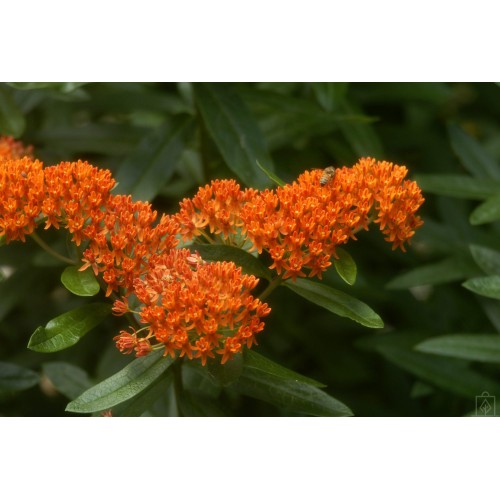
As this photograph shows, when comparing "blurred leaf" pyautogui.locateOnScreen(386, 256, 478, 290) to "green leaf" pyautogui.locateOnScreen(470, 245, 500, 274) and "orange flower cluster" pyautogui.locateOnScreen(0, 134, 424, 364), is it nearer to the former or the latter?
"green leaf" pyautogui.locateOnScreen(470, 245, 500, 274)

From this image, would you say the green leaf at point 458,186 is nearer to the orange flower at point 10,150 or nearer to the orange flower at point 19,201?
the orange flower at point 10,150

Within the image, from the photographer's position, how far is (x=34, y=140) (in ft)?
7.93

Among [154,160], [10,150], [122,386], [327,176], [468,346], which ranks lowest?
[122,386]

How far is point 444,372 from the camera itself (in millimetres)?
2201

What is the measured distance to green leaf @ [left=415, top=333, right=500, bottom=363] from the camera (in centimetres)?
194

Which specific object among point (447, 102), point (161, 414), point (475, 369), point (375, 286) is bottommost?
point (161, 414)

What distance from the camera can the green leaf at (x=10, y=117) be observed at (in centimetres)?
203

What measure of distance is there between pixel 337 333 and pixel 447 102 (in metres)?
1.07

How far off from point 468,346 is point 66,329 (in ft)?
3.16

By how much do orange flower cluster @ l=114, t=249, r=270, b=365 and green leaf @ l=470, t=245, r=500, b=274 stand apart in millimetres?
846

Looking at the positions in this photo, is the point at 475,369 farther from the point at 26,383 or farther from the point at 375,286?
the point at 26,383

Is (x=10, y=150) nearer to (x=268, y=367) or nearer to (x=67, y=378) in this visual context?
(x=67, y=378)

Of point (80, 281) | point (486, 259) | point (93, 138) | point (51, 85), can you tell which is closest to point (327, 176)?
point (80, 281)
